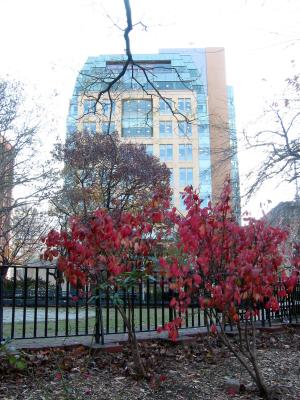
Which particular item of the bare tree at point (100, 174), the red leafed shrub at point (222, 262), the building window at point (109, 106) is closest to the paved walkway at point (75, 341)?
the red leafed shrub at point (222, 262)

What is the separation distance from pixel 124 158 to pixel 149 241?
72.5ft

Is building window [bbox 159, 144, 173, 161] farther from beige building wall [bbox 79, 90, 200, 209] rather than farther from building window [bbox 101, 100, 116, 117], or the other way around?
building window [bbox 101, 100, 116, 117]

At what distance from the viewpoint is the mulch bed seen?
4.59 m

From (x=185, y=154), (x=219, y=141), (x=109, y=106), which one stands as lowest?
(x=109, y=106)

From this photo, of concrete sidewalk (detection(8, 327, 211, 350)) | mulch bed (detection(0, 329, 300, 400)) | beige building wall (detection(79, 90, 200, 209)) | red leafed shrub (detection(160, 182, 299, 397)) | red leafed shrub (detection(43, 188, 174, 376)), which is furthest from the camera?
beige building wall (detection(79, 90, 200, 209))

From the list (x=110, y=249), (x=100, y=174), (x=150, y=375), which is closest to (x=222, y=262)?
(x=110, y=249)

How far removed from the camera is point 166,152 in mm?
57719

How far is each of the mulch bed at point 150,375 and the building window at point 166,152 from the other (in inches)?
1940

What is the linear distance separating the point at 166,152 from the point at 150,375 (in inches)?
2093

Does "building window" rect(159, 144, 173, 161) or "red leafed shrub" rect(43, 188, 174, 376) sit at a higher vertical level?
"building window" rect(159, 144, 173, 161)

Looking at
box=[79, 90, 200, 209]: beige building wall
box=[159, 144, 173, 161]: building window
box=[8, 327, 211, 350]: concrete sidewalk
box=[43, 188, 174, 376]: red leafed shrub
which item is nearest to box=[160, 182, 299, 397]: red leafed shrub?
box=[43, 188, 174, 376]: red leafed shrub

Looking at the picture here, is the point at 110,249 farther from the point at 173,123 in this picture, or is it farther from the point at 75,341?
the point at 173,123

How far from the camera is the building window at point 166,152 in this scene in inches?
2199

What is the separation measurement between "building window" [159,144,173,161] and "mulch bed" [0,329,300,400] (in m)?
49.3
